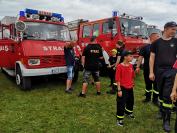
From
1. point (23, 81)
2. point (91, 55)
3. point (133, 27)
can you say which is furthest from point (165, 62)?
point (133, 27)

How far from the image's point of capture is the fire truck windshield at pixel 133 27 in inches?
410

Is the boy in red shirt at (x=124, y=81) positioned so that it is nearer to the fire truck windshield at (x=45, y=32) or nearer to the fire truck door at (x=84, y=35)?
the fire truck windshield at (x=45, y=32)

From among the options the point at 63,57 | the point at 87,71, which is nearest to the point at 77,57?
the point at 63,57

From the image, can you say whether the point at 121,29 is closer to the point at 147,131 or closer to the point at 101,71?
the point at 101,71

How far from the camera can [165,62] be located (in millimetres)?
5078

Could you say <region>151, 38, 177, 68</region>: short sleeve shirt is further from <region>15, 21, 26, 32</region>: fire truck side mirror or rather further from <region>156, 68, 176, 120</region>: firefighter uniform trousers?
<region>15, 21, 26, 32</region>: fire truck side mirror

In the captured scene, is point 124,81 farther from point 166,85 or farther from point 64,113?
point 64,113

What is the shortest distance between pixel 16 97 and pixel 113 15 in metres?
5.15

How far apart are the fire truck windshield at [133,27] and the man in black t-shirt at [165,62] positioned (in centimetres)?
525

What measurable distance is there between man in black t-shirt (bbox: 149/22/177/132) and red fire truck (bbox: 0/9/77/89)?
3810 millimetres

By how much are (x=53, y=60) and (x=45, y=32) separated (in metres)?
1.17

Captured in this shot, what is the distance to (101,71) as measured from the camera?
1170cm

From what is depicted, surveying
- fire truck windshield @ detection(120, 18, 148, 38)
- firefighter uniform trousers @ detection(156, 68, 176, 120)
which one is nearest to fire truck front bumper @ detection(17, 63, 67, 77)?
fire truck windshield @ detection(120, 18, 148, 38)

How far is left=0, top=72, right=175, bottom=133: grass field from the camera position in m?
5.21
